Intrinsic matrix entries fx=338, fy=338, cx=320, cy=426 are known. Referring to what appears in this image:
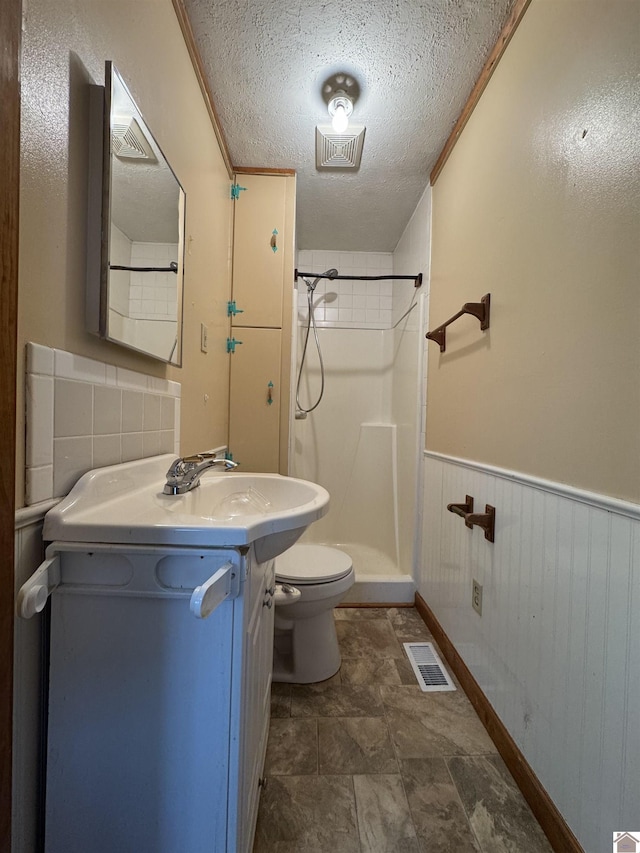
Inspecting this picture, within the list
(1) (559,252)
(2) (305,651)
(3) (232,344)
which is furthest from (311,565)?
(1) (559,252)

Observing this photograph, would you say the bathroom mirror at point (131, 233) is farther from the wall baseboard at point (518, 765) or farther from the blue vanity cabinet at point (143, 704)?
the wall baseboard at point (518, 765)

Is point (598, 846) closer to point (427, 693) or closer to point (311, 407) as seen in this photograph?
point (427, 693)

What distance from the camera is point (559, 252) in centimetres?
85

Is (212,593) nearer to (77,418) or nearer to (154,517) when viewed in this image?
(154,517)

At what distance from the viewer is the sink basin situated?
548 mm

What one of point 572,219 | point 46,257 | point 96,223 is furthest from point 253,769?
point 572,219

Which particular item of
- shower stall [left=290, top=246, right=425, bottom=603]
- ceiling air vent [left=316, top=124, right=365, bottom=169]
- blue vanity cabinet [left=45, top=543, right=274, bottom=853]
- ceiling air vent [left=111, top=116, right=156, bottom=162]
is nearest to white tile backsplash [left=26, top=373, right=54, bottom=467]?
blue vanity cabinet [left=45, top=543, right=274, bottom=853]

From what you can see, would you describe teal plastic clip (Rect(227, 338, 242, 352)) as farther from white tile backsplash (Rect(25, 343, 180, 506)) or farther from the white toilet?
the white toilet

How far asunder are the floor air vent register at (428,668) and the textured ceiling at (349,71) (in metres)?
2.27

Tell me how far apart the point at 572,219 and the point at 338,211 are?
1556 mm

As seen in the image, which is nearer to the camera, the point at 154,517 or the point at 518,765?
the point at 154,517

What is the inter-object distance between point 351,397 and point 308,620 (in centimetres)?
162

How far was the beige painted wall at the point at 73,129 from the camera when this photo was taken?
1.69 ft

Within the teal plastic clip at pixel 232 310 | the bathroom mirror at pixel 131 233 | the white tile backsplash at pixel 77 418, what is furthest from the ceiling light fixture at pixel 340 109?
the white tile backsplash at pixel 77 418
